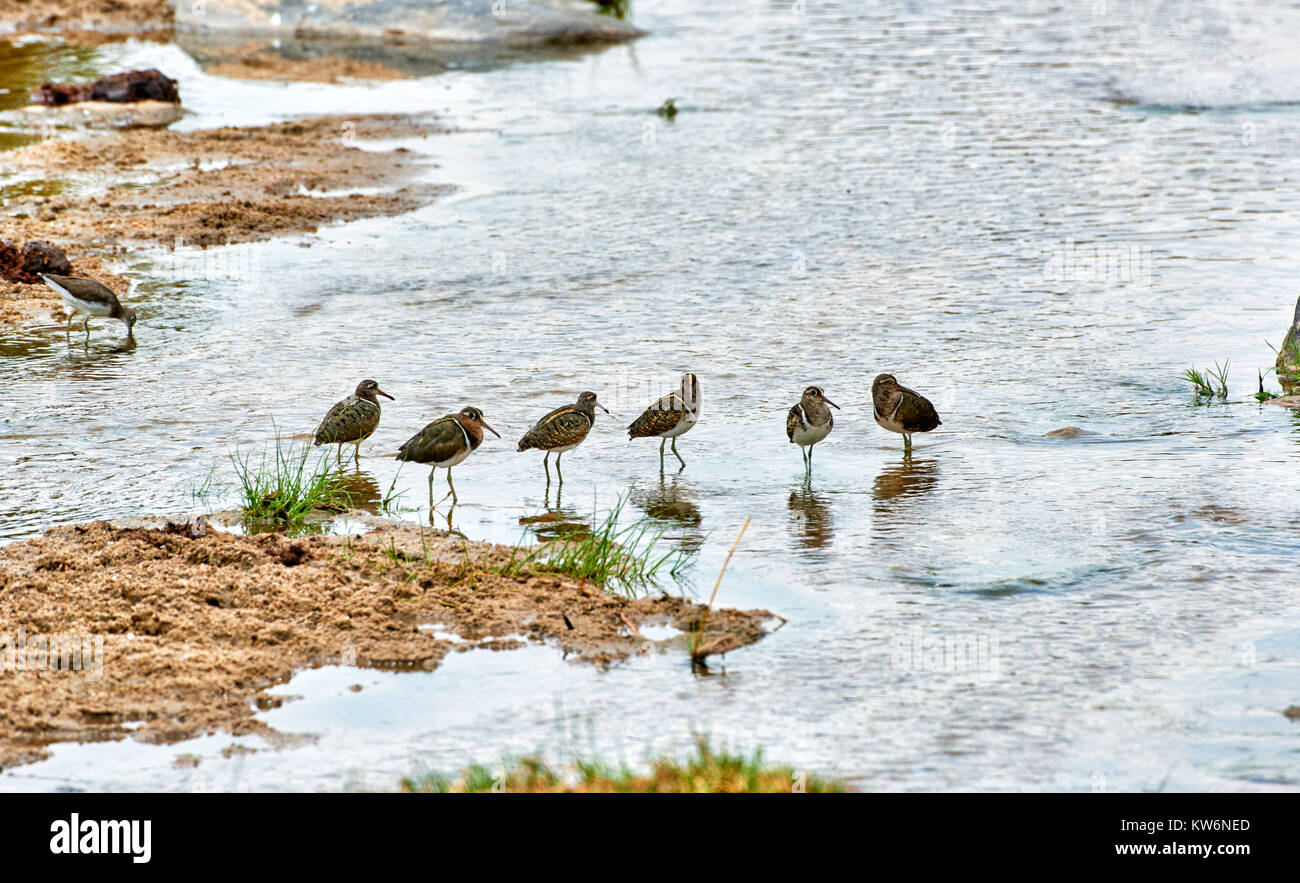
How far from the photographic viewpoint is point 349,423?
979 centimetres

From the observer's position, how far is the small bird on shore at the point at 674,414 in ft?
31.8

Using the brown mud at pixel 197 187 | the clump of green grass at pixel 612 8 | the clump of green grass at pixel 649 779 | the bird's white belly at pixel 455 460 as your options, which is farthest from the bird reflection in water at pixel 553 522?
the clump of green grass at pixel 612 8

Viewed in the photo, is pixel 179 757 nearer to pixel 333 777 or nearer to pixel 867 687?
pixel 333 777

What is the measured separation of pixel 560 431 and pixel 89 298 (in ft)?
17.3

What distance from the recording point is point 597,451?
10.5 m

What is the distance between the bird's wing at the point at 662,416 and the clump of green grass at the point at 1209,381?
4117 mm

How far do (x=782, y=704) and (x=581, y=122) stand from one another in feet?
55.4

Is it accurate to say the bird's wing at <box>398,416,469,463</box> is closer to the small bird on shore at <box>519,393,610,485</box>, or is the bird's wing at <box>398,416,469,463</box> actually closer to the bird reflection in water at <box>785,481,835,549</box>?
the small bird on shore at <box>519,393,610,485</box>

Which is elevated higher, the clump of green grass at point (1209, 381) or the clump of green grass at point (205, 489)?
the clump of green grass at point (1209, 381)

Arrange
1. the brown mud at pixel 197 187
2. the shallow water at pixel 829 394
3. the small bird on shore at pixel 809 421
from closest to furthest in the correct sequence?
1. the shallow water at pixel 829 394
2. the small bird on shore at pixel 809 421
3. the brown mud at pixel 197 187

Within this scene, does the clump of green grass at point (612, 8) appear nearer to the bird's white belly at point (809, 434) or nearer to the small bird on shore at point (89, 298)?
the small bird on shore at point (89, 298)

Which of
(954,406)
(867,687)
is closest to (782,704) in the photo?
(867,687)

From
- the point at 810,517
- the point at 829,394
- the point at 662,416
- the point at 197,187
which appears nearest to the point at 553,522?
the point at 662,416

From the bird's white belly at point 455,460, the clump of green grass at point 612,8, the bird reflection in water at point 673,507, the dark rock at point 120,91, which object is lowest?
the bird reflection in water at point 673,507
